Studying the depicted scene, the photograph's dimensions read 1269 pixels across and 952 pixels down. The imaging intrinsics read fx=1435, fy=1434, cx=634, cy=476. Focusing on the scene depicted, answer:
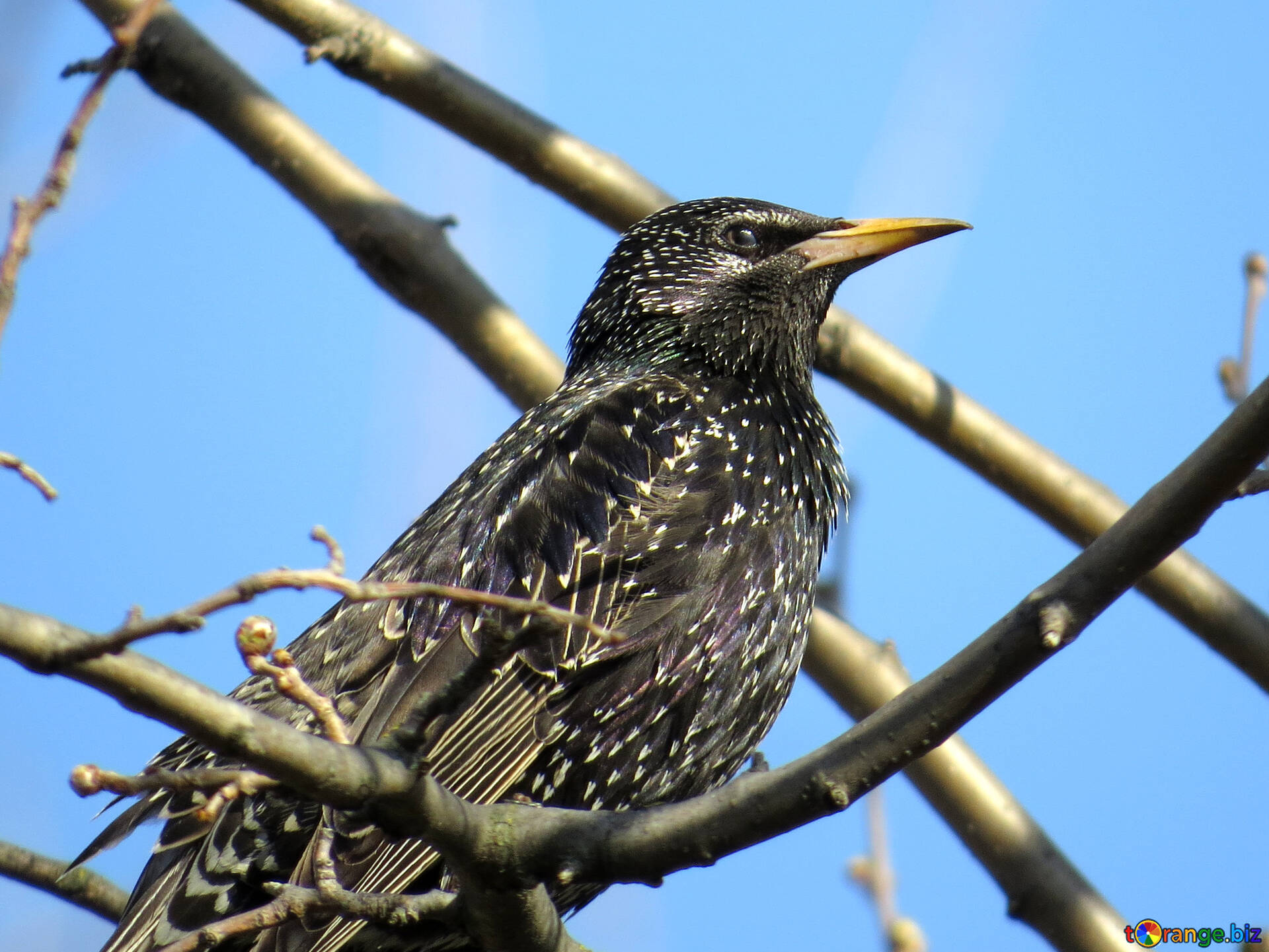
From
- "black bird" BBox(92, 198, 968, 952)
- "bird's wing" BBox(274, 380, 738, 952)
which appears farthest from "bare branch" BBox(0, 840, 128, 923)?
"bird's wing" BBox(274, 380, 738, 952)

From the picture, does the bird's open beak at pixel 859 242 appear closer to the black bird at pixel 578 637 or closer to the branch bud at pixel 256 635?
the black bird at pixel 578 637

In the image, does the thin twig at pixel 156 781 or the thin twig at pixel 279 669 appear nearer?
the thin twig at pixel 156 781

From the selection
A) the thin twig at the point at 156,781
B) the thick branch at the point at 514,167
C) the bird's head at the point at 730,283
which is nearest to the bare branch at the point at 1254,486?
the thin twig at the point at 156,781

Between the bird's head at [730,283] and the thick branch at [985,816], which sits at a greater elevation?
the bird's head at [730,283]

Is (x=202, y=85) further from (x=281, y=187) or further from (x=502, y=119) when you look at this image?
(x=502, y=119)

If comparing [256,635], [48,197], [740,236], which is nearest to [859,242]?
[740,236]

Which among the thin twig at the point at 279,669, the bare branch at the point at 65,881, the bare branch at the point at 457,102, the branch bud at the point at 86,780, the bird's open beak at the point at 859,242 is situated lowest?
the branch bud at the point at 86,780

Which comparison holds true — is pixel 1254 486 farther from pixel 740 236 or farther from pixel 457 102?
pixel 457 102
